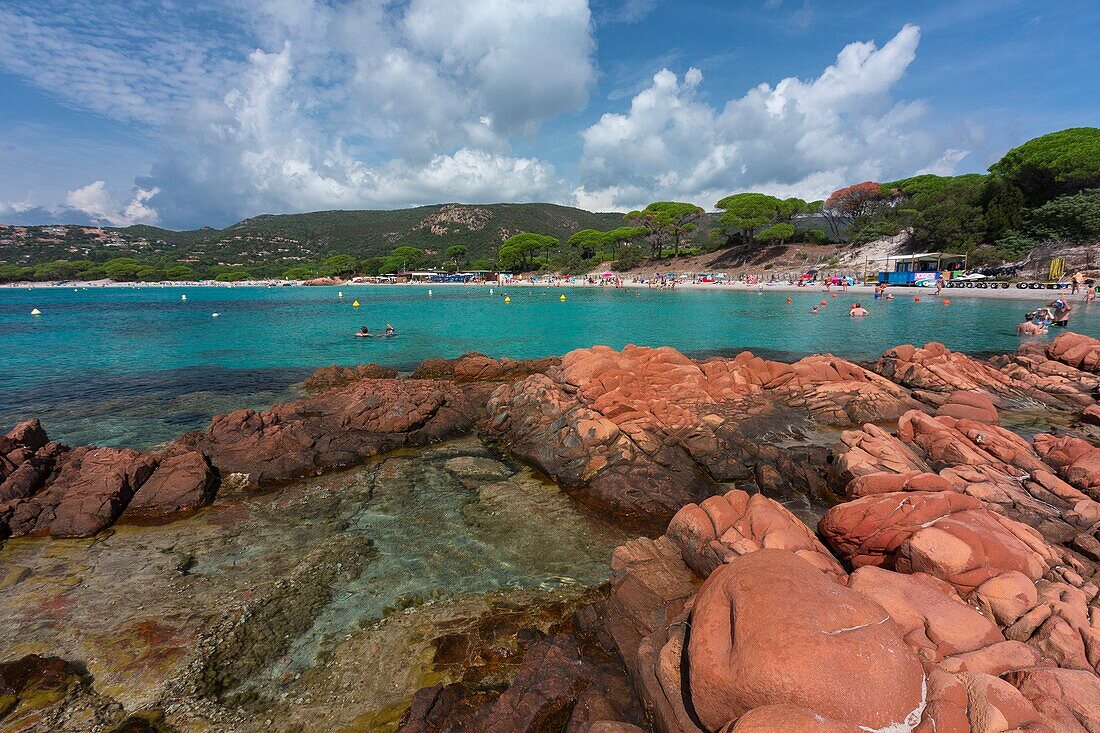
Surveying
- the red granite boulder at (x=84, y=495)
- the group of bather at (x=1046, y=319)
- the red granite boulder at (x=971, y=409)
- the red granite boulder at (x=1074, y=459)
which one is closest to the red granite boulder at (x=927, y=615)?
the red granite boulder at (x=1074, y=459)

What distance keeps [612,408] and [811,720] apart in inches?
387

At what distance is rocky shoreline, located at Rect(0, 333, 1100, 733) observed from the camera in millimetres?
4164

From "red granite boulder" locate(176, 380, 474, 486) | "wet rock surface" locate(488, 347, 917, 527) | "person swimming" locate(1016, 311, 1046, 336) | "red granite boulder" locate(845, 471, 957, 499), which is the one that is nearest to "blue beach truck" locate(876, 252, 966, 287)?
"person swimming" locate(1016, 311, 1046, 336)

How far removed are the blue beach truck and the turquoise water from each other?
9179mm

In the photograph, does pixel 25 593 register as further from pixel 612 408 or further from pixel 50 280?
pixel 50 280

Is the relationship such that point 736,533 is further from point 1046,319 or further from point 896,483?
point 1046,319

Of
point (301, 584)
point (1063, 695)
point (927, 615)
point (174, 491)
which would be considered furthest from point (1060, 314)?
point (174, 491)

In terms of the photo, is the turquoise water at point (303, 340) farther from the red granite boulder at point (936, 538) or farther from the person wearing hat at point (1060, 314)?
the red granite boulder at point (936, 538)

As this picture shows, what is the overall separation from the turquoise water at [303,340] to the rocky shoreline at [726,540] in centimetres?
576

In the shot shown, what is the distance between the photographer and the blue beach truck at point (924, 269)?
6694 centimetres

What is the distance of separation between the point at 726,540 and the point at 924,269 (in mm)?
88121

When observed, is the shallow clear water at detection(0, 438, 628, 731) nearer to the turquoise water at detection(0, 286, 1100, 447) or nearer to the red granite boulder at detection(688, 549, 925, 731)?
the red granite boulder at detection(688, 549, 925, 731)

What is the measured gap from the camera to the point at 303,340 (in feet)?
124

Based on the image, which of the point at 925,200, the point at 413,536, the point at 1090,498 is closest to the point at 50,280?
the point at 413,536
